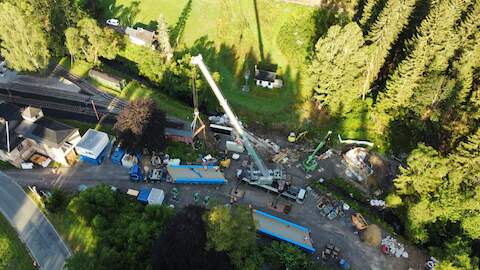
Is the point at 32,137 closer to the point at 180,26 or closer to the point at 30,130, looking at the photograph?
the point at 30,130

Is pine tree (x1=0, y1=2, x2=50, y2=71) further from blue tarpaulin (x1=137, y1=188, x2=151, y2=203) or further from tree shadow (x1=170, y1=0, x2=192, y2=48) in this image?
blue tarpaulin (x1=137, y1=188, x2=151, y2=203)

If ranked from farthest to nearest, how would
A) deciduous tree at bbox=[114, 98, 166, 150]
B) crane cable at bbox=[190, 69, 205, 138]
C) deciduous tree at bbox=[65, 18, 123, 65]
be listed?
1. deciduous tree at bbox=[65, 18, 123, 65]
2. crane cable at bbox=[190, 69, 205, 138]
3. deciduous tree at bbox=[114, 98, 166, 150]

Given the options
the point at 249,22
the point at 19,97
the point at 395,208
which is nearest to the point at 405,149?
the point at 395,208

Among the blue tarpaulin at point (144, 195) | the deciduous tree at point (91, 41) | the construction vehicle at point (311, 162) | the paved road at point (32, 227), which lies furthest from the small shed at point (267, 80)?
the paved road at point (32, 227)

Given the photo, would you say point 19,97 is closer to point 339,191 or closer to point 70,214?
point 70,214

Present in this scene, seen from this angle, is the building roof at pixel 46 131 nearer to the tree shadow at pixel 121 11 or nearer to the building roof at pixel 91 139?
the building roof at pixel 91 139

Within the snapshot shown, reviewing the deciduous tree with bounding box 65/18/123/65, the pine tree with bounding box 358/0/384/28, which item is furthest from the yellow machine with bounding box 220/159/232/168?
the pine tree with bounding box 358/0/384/28
